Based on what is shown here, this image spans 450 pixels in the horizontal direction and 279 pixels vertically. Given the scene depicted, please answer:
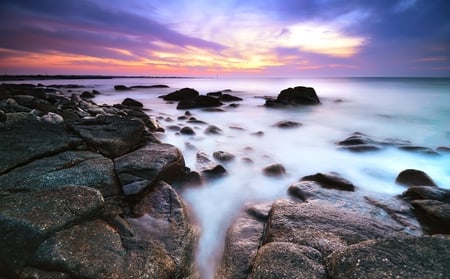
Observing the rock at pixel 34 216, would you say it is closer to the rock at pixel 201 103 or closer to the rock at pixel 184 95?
the rock at pixel 201 103

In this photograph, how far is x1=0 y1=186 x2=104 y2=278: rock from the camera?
85.9 inches

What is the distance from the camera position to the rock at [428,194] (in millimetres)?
4059

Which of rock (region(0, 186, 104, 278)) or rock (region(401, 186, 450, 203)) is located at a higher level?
rock (region(0, 186, 104, 278))

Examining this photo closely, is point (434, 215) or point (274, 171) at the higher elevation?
point (434, 215)

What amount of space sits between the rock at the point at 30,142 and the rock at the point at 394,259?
12.7 ft

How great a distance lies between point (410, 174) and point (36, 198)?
5998 mm

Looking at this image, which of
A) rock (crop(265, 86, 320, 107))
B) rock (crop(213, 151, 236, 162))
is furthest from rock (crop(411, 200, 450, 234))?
rock (crop(265, 86, 320, 107))

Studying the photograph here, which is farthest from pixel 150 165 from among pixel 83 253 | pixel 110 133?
pixel 83 253

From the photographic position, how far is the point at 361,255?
90.4 inches

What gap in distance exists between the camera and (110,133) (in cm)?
495

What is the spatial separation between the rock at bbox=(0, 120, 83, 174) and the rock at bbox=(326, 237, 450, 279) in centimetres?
387

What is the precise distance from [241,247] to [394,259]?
1498 mm

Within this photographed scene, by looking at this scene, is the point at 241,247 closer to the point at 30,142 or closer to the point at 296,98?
the point at 30,142

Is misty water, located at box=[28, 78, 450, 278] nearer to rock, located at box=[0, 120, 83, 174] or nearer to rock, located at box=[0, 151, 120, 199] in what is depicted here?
rock, located at box=[0, 151, 120, 199]
